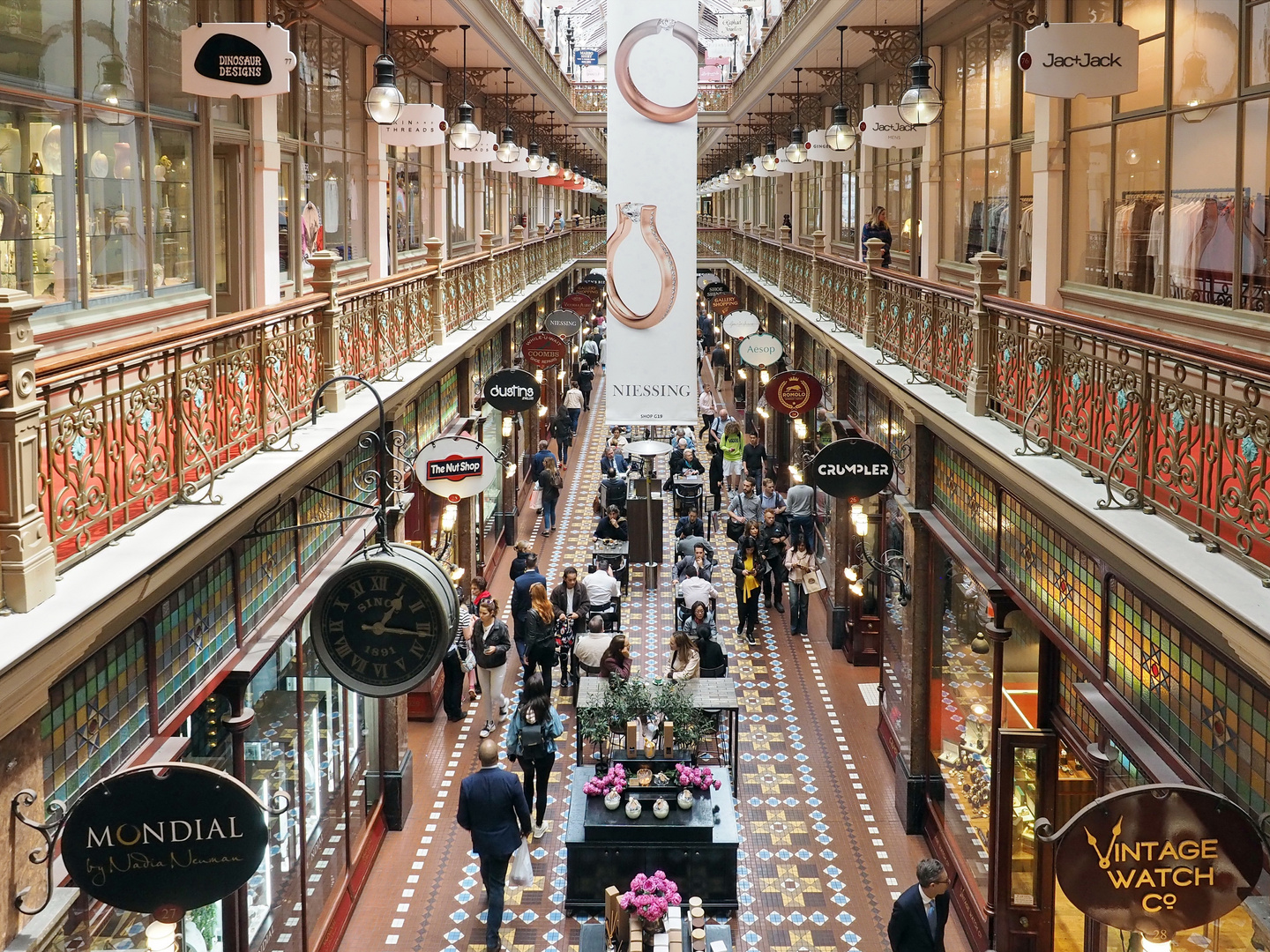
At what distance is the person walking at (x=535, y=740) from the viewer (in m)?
11.3

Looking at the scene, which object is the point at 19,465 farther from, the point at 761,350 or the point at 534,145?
the point at 534,145

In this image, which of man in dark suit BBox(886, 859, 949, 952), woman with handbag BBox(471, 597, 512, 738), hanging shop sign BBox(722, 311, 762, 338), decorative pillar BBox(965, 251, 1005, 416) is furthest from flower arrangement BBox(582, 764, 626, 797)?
hanging shop sign BBox(722, 311, 762, 338)

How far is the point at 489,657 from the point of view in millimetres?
13352

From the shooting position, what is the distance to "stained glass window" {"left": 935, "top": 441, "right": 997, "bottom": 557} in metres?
9.57

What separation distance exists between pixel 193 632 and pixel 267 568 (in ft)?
4.86

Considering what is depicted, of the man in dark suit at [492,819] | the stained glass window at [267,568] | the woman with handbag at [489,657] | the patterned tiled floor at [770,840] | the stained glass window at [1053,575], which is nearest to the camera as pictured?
the stained glass window at [1053,575]

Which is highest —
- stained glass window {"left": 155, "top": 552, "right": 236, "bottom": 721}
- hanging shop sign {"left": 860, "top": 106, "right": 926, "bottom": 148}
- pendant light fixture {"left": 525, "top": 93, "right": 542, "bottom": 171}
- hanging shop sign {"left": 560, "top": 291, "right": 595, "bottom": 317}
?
pendant light fixture {"left": 525, "top": 93, "right": 542, "bottom": 171}

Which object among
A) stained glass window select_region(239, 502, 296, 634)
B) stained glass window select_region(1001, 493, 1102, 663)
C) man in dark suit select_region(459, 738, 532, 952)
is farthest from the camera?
man in dark suit select_region(459, 738, 532, 952)

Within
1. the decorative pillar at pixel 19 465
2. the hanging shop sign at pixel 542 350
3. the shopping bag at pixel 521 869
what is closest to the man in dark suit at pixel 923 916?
the shopping bag at pixel 521 869

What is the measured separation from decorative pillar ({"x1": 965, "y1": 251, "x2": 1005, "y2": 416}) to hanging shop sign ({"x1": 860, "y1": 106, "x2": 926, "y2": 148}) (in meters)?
6.08

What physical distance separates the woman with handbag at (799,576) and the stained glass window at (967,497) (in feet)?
17.2

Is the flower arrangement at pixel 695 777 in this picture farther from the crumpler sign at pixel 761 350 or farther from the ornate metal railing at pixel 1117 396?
the crumpler sign at pixel 761 350

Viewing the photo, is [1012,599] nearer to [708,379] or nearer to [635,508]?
[635,508]

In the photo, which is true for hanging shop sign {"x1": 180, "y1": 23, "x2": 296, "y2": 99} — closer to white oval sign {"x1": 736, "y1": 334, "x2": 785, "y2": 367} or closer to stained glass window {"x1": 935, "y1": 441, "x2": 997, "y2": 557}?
stained glass window {"x1": 935, "y1": 441, "x2": 997, "y2": 557}
